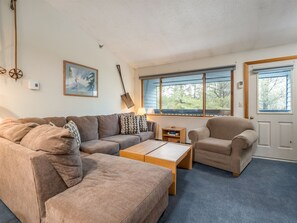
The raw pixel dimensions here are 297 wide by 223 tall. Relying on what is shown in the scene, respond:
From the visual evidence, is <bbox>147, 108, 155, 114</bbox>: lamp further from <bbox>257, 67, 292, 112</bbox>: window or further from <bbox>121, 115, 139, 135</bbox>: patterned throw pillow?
<bbox>257, 67, 292, 112</bbox>: window

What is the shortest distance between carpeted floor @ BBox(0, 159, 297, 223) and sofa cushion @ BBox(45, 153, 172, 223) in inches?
18.5

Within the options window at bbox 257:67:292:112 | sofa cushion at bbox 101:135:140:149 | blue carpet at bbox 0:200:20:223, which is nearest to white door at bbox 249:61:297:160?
window at bbox 257:67:292:112

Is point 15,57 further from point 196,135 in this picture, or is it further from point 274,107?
point 274,107

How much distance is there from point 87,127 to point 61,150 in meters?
1.72

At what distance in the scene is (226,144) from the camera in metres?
2.51

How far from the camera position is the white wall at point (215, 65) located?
2969 mm

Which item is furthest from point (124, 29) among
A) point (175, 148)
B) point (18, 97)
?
point (175, 148)

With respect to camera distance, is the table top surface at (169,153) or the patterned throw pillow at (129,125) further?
the patterned throw pillow at (129,125)

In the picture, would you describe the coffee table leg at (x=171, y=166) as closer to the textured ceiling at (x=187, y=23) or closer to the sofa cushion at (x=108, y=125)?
the sofa cushion at (x=108, y=125)

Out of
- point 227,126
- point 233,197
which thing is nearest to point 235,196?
point 233,197

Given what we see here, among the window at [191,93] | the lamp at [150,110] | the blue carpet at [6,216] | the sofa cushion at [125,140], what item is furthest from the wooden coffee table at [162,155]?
the lamp at [150,110]

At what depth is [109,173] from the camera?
1.38m

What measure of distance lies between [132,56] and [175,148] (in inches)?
107

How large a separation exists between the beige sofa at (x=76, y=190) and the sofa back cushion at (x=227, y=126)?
2.02 meters
